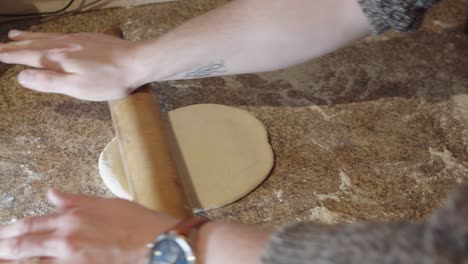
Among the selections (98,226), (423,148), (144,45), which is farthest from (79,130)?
(423,148)

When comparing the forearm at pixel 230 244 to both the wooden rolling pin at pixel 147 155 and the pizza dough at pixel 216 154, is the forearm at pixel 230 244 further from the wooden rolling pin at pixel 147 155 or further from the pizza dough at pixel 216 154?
the pizza dough at pixel 216 154

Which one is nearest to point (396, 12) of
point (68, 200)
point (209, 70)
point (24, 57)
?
point (209, 70)

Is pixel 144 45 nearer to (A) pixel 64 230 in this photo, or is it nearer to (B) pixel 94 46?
(B) pixel 94 46

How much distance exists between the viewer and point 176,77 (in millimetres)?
1074

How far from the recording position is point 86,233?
664 millimetres

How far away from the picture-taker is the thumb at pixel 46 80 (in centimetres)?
101

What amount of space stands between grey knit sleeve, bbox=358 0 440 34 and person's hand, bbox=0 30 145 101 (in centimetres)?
44

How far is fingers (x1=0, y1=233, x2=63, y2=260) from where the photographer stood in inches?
26.2

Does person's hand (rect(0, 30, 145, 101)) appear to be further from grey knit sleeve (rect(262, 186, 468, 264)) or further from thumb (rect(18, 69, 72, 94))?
grey knit sleeve (rect(262, 186, 468, 264))

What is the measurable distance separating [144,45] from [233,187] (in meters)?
0.33

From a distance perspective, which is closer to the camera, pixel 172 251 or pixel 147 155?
pixel 172 251

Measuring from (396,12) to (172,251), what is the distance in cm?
57

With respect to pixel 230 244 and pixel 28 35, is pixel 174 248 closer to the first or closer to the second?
pixel 230 244

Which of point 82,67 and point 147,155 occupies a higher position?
point 82,67
